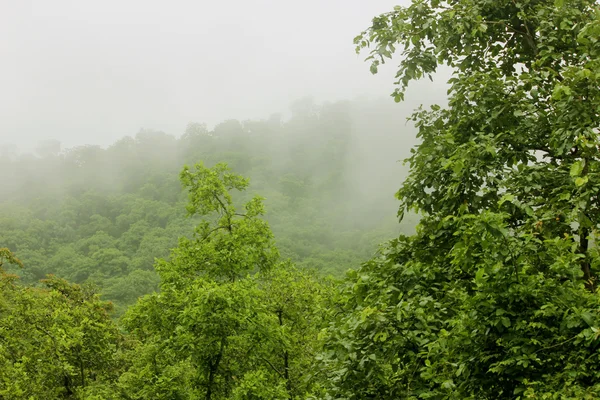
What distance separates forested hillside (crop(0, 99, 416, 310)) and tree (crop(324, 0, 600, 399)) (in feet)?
173

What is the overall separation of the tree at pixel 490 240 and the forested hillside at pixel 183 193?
2074 inches

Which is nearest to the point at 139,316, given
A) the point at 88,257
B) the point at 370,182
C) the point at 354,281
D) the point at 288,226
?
the point at 354,281

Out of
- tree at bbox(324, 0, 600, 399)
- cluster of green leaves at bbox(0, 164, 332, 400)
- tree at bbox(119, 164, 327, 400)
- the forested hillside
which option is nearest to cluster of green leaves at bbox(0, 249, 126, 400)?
cluster of green leaves at bbox(0, 164, 332, 400)

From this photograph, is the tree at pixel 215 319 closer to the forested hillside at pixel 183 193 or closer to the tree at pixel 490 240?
the tree at pixel 490 240

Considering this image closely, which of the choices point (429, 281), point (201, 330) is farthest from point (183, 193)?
point (429, 281)

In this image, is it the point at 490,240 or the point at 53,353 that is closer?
the point at 490,240

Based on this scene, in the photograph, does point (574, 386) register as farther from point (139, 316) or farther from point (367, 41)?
point (139, 316)

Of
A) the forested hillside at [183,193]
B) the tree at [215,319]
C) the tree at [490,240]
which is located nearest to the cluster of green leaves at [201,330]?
the tree at [215,319]

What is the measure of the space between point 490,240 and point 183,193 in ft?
338

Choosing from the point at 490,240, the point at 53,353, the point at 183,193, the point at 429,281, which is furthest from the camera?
the point at 183,193

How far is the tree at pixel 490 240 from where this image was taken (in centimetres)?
416

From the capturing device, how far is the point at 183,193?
340 feet

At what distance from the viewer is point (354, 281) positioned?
6418 millimetres

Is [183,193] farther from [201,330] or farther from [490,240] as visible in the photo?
[490,240]
